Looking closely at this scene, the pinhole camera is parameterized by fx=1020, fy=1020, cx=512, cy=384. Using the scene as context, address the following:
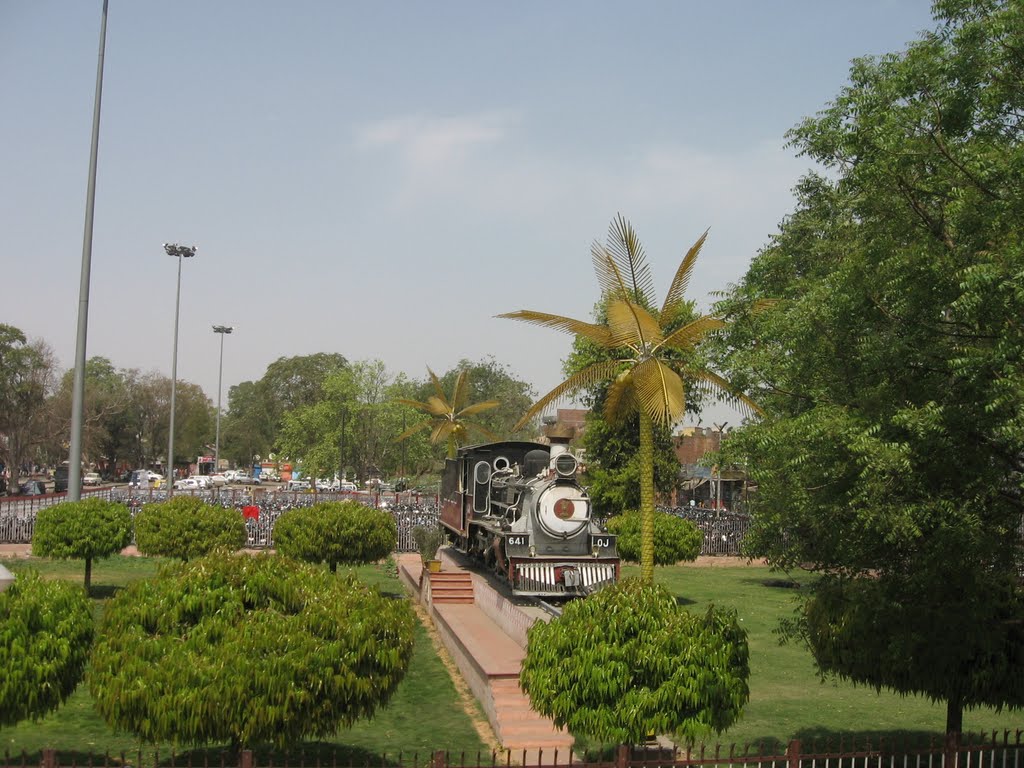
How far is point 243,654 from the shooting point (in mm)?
8414

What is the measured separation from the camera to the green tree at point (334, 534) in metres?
21.7

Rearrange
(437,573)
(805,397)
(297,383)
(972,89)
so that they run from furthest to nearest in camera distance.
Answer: (297,383) < (437,573) < (805,397) < (972,89)

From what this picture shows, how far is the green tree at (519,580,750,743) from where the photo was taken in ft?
27.6

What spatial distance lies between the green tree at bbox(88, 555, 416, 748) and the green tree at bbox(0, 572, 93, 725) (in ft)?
1.27

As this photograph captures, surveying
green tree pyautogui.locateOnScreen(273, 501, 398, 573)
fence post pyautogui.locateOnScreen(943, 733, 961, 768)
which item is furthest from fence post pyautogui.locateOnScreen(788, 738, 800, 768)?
green tree pyautogui.locateOnScreen(273, 501, 398, 573)

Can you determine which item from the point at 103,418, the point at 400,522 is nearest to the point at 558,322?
the point at 400,522

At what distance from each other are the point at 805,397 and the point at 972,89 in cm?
322

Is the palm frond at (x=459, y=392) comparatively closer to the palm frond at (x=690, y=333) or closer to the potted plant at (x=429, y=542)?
the potted plant at (x=429, y=542)

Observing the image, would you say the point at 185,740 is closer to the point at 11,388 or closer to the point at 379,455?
the point at 379,455

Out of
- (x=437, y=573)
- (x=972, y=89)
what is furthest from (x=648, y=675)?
(x=437, y=573)

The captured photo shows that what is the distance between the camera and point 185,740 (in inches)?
328

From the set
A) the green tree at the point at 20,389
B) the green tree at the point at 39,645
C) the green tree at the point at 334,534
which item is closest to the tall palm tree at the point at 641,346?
the green tree at the point at 39,645

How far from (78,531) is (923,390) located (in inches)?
709

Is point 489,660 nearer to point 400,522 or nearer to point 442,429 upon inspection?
point 442,429
